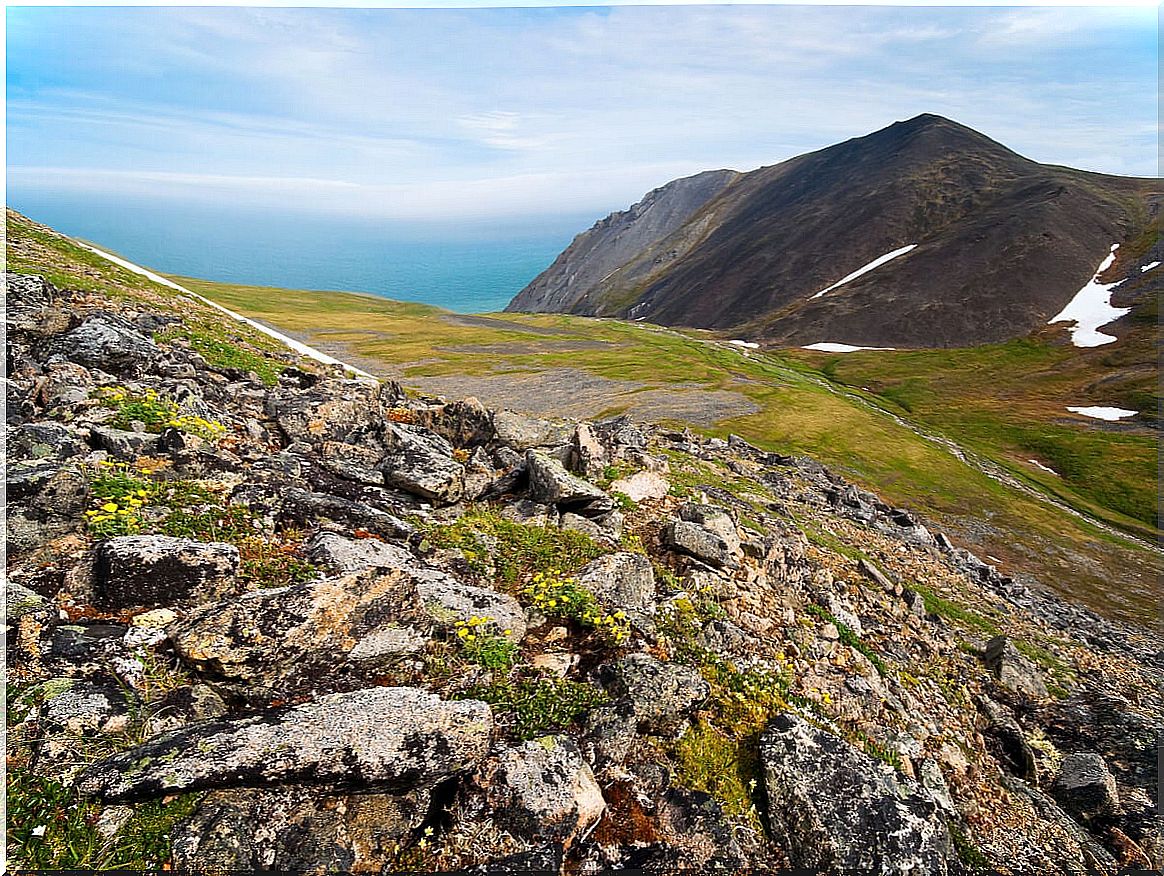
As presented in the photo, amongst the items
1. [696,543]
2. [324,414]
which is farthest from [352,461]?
[696,543]

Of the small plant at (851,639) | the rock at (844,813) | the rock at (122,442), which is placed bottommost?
the small plant at (851,639)

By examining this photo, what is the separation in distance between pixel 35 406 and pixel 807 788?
15.0 m

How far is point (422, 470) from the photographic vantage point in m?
12.5

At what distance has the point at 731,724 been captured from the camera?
8047mm

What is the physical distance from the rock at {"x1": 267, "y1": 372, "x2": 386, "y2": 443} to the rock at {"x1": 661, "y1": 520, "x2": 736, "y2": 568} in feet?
26.5

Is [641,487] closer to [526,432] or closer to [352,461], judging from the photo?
[526,432]

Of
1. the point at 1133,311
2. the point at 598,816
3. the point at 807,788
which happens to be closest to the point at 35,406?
the point at 598,816

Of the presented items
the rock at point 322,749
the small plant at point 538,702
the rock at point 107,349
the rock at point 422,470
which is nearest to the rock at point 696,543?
the rock at point 422,470

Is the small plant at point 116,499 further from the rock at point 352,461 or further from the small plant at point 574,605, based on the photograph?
the small plant at point 574,605

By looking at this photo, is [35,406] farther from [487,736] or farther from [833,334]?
[833,334]

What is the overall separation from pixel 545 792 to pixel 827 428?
6755 cm

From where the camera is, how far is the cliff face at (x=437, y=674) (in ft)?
18.3

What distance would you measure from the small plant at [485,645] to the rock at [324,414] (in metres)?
7.78

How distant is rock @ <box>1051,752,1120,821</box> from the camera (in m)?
12.5
